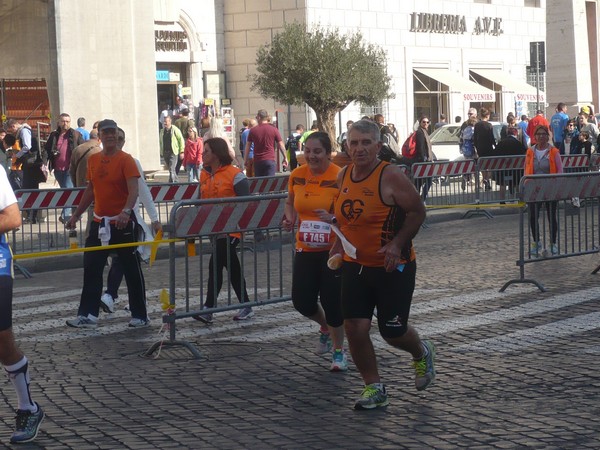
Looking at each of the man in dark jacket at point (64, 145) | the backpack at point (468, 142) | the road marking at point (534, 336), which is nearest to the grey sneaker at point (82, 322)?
the road marking at point (534, 336)

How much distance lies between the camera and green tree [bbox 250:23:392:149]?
38.4 m

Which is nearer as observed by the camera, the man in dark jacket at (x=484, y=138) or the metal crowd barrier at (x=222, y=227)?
the metal crowd barrier at (x=222, y=227)

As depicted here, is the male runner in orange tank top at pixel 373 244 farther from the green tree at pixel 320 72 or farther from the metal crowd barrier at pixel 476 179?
the green tree at pixel 320 72

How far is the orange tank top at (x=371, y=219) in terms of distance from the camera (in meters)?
7.49

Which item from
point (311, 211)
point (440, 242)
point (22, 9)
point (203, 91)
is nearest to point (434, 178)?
point (440, 242)

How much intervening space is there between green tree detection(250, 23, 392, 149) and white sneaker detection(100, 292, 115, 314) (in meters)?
25.7

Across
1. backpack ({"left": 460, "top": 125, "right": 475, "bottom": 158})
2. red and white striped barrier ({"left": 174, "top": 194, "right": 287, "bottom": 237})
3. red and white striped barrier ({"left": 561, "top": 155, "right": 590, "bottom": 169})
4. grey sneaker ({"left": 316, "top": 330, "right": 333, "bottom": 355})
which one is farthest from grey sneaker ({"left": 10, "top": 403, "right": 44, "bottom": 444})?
backpack ({"left": 460, "top": 125, "right": 475, "bottom": 158})

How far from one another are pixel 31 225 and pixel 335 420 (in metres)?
9.42

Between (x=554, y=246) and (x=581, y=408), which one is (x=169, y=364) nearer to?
(x=581, y=408)

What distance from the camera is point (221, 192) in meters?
11.1

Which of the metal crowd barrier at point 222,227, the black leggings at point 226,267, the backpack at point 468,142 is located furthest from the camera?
the backpack at point 468,142

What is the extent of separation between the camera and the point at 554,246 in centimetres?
1441

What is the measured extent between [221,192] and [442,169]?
11.9m

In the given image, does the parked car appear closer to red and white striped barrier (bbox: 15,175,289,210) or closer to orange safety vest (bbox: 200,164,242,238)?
red and white striped barrier (bbox: 15,175,289,210)
